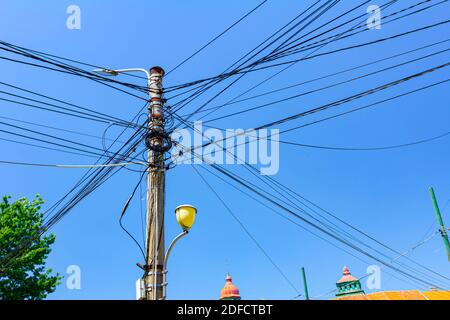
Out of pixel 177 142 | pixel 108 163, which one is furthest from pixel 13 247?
pixel 177 142

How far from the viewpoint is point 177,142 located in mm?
7953

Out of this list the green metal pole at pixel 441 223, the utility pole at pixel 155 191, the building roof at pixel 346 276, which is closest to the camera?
the utility pole at pixel 155 191

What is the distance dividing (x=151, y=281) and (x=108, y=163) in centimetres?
368

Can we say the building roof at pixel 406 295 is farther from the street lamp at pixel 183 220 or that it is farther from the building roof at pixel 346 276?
the building roof at pixel 346 276

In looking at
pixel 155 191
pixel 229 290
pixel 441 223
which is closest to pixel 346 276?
pixel 229 290

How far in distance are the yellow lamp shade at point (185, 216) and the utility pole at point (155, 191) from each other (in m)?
0.54

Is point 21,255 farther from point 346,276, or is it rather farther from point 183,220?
point 346,276

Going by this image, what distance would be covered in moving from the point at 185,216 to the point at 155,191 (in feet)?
3.21

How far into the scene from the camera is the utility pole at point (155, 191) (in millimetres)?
5926

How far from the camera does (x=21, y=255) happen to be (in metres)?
18.1

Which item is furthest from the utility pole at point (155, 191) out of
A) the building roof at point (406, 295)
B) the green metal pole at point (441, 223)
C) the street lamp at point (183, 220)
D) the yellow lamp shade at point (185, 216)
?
the green metal pole at point (441, 223)

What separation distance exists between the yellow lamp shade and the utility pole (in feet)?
1.76
